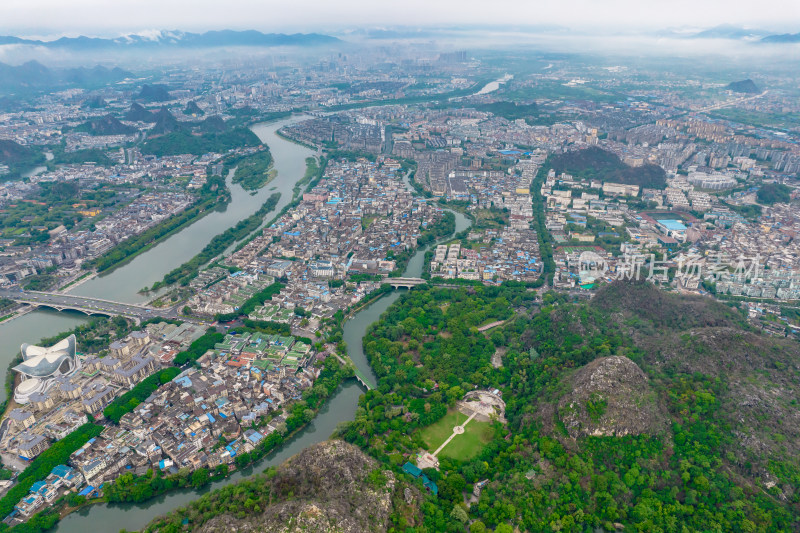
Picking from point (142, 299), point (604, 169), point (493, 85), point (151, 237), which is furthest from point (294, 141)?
point (493, 85)

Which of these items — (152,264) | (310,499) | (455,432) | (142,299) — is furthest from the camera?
(152,264)

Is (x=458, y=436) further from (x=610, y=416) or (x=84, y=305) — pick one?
(x=84, y=305)

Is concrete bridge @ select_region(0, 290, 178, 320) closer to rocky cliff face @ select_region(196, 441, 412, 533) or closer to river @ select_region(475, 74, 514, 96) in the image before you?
rocky cliff face @ select_region(196, 441, 412, 533)

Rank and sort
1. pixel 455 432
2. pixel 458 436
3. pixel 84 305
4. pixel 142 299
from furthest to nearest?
pixel 142 299 < pixel 84 305 < pixel 455 432 < pixel 458 436

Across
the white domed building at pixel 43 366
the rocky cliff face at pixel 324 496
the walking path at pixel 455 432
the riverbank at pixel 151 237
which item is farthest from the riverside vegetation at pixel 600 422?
the riverbank at pixel 151 237

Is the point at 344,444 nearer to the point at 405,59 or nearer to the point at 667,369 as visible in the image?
the point at 667,369

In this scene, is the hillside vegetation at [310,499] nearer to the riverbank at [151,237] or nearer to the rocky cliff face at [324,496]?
the rocky cliff face at [324,496]

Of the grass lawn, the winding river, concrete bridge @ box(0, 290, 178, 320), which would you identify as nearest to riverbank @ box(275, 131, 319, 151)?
the winding river
